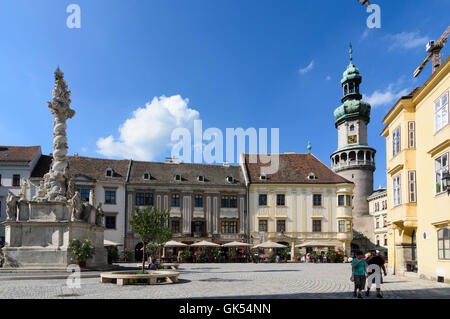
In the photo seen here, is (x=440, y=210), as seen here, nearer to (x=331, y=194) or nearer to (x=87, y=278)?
(x=87, y=278)

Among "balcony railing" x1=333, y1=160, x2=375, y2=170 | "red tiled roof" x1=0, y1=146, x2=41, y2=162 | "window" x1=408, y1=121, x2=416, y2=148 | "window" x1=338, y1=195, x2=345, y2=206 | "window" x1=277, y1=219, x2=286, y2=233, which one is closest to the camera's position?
"window" x1=408, y1=121, x2=416, y2=148

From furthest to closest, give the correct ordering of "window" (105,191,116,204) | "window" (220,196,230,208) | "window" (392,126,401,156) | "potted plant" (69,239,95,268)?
"window" (220,196,230,208) < "window" (105,191,116,204) < "window" (392,126,401,156) < "potted plant" (69,239,95,268)

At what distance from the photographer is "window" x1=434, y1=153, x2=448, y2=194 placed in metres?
17.7

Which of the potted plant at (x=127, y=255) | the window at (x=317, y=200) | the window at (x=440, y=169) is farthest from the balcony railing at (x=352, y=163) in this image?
the window at (x=440, y=169)

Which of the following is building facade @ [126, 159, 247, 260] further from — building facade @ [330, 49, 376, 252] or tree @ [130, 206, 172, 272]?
tree @ [130, 206, 172, 272]

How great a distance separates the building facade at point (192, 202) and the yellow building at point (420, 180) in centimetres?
2356

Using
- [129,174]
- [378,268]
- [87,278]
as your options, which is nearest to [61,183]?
[87,278]

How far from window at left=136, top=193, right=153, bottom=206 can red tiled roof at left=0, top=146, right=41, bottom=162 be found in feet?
38.6

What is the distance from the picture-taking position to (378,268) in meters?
14.0

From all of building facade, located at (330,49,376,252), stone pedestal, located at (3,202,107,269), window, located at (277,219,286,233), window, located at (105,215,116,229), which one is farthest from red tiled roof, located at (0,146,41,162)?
building facade, located at (330,49,376,252)

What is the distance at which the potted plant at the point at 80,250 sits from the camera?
20.2 m

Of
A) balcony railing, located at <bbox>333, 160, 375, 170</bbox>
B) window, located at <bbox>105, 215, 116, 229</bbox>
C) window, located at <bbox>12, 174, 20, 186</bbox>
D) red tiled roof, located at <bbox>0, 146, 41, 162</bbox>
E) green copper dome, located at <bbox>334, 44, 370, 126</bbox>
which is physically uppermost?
green copper dome, located at <bbox>334, 44, 370, 126</bbox>

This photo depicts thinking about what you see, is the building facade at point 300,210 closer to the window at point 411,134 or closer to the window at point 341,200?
the window at point 341,200
